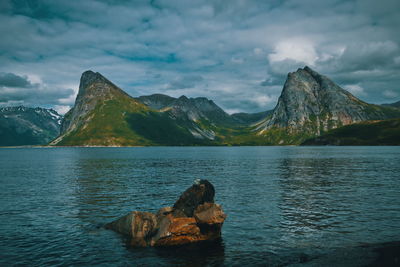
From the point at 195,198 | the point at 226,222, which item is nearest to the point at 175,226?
the point at 195,198

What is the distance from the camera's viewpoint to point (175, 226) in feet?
94.6

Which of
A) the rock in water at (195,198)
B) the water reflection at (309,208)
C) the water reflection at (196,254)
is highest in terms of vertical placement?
the rock in water at (195,198)

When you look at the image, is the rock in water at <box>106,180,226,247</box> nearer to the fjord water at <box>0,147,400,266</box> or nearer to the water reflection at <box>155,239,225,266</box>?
the water reflection at <box>155,239,225,266</box>

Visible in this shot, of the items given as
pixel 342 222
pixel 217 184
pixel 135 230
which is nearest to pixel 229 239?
pixel 135 230

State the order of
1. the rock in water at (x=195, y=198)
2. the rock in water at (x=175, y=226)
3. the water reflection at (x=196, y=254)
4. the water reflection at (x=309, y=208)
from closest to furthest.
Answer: the water reflection at (x=196, y=254), the rock in water at (x=175, y=226), the water reflection at (x=309, y=208), the rock in water at (x=195, y=198)

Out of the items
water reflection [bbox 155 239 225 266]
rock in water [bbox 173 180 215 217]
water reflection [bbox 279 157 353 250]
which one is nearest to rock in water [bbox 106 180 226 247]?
rock in water [bbox 173 180 215 217]

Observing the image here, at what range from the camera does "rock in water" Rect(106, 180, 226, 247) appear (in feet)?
93.4

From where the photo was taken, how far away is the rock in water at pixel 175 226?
2847cm

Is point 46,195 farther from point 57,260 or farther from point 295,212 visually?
point 295,212

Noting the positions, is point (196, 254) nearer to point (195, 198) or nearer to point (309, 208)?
point (195, 198)

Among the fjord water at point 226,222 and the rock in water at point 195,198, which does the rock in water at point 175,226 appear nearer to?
the rock in water at point 195,198

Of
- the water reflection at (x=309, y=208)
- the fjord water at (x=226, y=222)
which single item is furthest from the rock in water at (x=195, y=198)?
the water reflection at (x=309, y=208)

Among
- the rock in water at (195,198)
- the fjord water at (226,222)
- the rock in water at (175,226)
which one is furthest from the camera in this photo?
the rock in water at (195,198)

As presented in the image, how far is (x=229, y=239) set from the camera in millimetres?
29609
